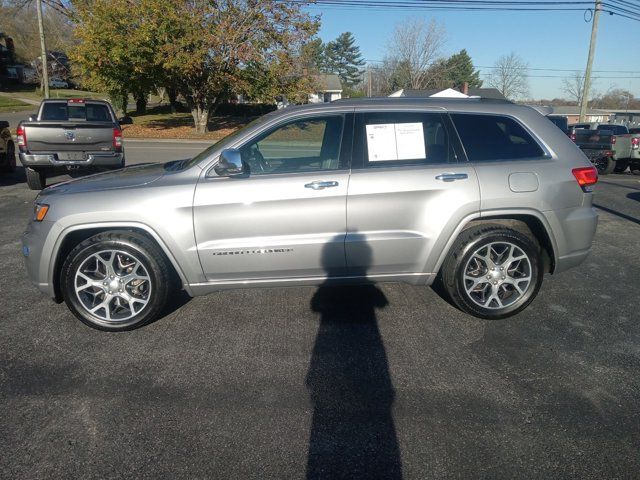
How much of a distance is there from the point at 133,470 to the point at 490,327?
2.97 metres

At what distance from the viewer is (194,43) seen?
24.9 m

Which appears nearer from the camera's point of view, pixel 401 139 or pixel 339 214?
pixel 339 214

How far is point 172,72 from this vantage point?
26.7 metres

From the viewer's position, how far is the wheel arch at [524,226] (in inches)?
164

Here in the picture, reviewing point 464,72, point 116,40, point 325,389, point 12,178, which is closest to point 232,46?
point 116,40

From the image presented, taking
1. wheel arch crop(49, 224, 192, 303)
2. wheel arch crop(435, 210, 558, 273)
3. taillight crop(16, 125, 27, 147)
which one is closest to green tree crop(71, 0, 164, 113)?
taillight crop(16, 125, 27, 147)

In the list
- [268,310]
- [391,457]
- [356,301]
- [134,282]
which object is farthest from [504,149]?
[134,282]

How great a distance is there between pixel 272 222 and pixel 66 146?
7064 millimetres

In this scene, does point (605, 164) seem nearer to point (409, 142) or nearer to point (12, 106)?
point (409, 142)

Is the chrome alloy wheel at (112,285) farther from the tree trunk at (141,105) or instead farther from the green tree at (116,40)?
the tree trunk at (141,105)

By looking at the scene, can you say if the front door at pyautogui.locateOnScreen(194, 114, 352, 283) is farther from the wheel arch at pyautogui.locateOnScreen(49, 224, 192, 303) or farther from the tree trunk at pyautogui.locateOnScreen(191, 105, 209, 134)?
the tree trunk at pyautogui.locateOnScreen(191, 105, 209, 134)

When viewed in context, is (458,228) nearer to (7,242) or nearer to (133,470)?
(133,470)

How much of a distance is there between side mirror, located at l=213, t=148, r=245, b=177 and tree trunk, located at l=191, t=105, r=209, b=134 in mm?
27782

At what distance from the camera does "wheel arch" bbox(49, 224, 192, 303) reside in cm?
394
